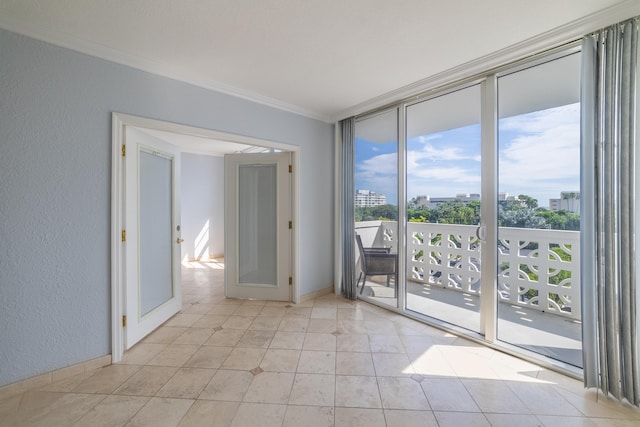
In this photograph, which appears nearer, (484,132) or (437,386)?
(437,386)

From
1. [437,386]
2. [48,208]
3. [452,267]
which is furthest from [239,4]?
[452,267]

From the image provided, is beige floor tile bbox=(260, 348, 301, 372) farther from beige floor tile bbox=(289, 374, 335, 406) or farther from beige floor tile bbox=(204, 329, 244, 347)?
beige floor tile bbox=(204, 329, 244, 347)

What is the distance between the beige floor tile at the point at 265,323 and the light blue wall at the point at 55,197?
1265 millimetres

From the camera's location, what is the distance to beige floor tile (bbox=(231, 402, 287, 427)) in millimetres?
1508

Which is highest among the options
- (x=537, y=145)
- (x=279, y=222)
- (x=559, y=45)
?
(x=559, y=45)

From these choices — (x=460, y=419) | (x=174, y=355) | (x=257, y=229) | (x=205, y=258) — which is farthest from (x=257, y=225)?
(x=205, y=258)

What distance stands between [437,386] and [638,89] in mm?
2364

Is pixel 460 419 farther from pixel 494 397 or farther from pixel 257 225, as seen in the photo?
pixel 257 225

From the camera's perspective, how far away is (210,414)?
1.58 metres

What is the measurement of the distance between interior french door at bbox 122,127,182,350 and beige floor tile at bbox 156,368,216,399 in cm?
72

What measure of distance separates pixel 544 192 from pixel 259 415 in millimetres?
2813

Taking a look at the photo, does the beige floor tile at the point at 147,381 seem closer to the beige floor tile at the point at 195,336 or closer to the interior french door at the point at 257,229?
the beige floor tile at the point at 195,336

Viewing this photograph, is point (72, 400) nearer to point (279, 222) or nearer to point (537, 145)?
point (279, 222)

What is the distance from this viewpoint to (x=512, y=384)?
6.07 ft
